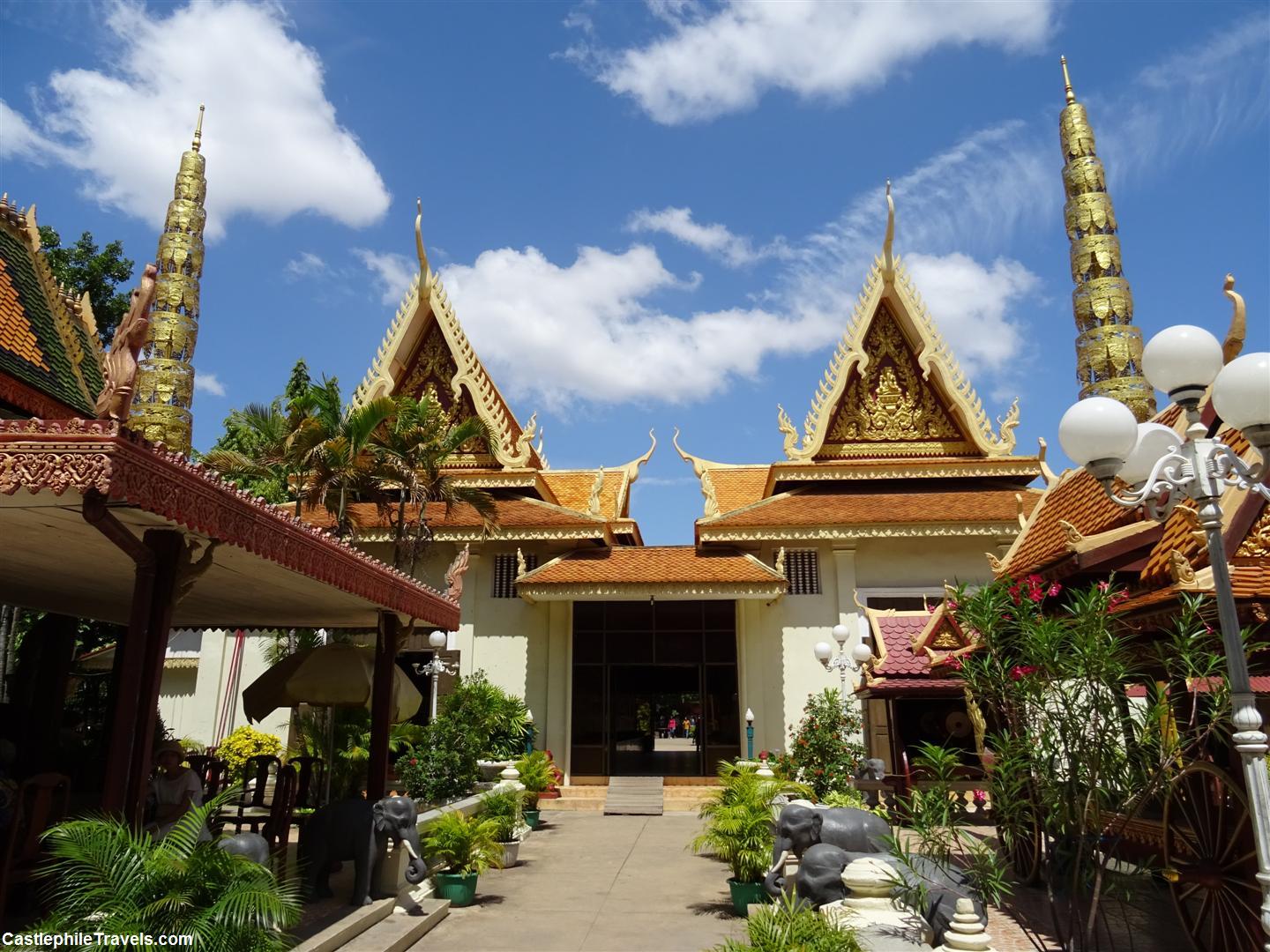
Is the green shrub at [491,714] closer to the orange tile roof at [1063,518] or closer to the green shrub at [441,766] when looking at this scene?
the green shrub at [441,766]

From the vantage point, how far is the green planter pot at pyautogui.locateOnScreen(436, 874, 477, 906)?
8008 mm

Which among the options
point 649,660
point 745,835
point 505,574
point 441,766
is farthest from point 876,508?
point 745,835

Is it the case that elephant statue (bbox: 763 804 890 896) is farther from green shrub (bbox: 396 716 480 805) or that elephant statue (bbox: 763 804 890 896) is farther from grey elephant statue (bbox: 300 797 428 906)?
green shrub (bbox: 396 716 480 805)

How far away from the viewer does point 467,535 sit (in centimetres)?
1725

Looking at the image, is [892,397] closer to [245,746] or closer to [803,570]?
[803,570]

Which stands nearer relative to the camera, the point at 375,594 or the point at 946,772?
the point at 946,772

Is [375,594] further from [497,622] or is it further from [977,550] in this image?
[977,550]

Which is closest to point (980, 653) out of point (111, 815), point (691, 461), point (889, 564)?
point (111, 815)

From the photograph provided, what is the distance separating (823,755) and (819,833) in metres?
5.48

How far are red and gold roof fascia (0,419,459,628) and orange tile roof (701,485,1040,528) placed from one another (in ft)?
40.7

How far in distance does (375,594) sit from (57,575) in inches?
113

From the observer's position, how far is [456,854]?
8117 millimetres

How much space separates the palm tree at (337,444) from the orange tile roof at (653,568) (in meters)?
4.17

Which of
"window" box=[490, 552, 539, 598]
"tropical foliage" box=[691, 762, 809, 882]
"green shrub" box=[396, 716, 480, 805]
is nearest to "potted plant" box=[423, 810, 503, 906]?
"tropical foliage" box=[691, 762, 809, 882]
